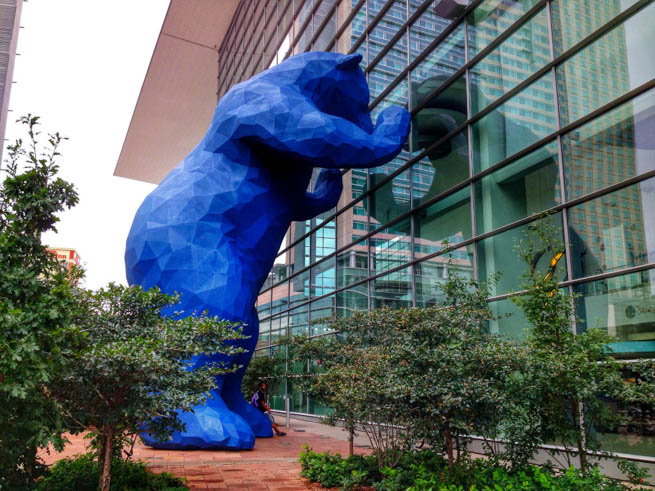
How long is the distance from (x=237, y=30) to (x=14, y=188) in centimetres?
2474

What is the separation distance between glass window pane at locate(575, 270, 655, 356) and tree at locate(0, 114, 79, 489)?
5.46 m

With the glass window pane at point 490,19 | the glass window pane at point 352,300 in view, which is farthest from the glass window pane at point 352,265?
the glass window pane at point 490,19

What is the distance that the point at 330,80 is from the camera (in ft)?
35.8

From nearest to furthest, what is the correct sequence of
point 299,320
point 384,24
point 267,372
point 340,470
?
point 340,470, point 384,24, point 267,372, point 299,320

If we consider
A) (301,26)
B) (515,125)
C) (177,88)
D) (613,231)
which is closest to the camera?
(613,231)

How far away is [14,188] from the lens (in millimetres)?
4992

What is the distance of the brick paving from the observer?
6766 mm

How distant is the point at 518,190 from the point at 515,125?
1100 millimetres

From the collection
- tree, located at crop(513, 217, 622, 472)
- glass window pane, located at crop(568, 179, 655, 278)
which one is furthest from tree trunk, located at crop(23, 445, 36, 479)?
glass window pane, located at crop(568, 179, 655, 278)

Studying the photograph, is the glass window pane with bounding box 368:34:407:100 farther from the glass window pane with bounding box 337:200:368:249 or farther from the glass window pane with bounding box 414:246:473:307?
the glass window pane with bounding box 414:246:473:307

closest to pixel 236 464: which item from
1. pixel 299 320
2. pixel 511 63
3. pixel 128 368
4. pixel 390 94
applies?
pixel 128 368

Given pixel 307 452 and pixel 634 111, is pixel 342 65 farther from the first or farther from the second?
pixel 307 452

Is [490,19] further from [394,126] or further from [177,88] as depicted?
[177,88]

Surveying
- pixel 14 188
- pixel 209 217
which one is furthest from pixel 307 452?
pixel 14 188
